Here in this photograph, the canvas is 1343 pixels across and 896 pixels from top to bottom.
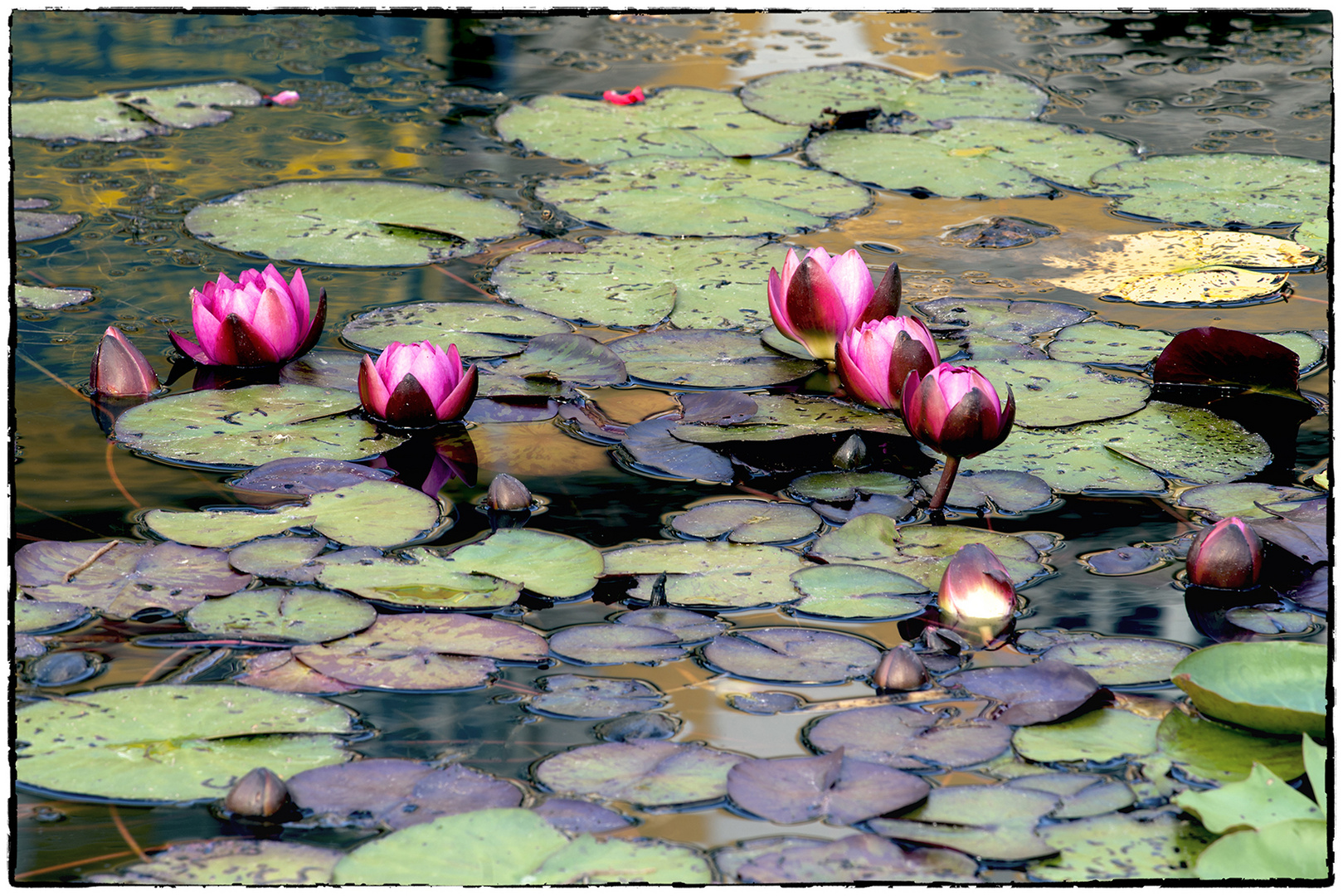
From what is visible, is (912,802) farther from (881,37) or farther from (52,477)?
(881,37)

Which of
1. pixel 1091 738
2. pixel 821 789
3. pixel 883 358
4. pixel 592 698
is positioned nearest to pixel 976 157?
pixel 883 358

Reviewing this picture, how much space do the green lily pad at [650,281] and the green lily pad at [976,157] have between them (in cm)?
84

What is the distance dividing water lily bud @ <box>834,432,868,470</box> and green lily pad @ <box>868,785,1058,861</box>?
1.09m

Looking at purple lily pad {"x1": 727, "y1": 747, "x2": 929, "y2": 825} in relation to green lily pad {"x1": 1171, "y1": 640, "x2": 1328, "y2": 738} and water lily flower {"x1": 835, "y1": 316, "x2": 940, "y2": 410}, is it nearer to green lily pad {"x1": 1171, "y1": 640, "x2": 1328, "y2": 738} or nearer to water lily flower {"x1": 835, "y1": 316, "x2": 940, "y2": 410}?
green lily pad {"x1": 1171, "y1": 640, "x2": 1328, "y2": 738}

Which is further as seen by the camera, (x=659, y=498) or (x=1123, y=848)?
(x=659, y=498)

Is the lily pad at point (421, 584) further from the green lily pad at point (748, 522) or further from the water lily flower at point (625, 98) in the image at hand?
the water lily flower at point (625, 98)

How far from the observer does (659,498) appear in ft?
8.71

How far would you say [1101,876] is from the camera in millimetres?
1653

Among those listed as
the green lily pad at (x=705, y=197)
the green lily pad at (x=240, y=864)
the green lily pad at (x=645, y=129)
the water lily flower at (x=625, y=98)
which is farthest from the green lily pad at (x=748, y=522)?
the water lily flower at (x=625, y=98)

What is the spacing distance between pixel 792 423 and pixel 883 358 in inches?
9.9

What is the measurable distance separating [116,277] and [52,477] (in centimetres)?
115

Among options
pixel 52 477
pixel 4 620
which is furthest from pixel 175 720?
pixel 52 477

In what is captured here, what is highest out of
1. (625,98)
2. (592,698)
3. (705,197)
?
(625,98)

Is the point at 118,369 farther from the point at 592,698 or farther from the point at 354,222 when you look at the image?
the point at 592,698
